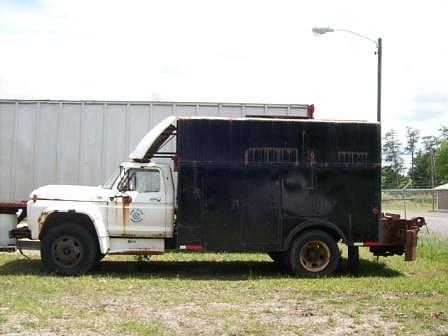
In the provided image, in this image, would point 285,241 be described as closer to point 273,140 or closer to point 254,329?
point 273,140

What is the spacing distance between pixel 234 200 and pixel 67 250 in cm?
311

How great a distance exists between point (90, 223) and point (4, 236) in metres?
1.90

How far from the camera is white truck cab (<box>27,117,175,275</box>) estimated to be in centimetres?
1088

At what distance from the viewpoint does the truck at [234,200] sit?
10.9 meters

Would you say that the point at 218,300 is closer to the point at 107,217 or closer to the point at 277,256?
the point at 107,217

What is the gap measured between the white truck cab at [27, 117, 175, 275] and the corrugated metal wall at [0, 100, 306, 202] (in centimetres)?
332

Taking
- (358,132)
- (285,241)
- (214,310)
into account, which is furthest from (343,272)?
(214,310)

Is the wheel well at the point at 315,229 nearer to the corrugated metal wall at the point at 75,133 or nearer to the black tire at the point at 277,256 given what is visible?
the black tire at the point at 277,256

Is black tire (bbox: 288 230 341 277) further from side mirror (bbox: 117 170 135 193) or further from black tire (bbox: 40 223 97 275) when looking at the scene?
black tire (bbox: 40 223 97 275)

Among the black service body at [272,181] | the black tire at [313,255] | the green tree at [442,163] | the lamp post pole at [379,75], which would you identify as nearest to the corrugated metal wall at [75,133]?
the lamp post pole at [379,75]

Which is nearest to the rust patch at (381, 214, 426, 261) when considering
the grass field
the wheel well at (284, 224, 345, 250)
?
the grass field

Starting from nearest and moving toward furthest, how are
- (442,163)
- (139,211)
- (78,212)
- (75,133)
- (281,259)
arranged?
(78,212) → (139,211) → (281,259) → (75,133) → (442,163)

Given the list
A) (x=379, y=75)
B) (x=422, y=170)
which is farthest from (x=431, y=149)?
(x=379, y=75)

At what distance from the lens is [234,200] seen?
1095 cm
